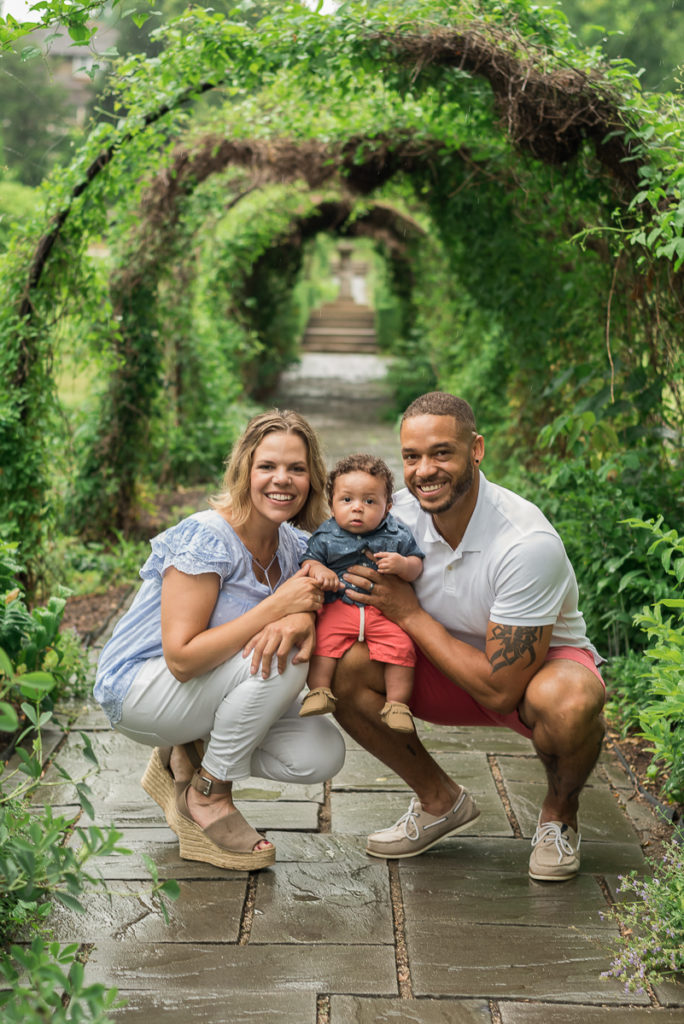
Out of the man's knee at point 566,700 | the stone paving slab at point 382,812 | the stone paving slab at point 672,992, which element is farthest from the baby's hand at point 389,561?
the stone paving slab at point 672,992

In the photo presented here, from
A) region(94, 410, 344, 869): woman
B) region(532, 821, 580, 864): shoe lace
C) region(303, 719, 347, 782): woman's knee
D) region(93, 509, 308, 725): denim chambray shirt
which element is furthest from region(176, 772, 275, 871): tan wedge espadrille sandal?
region(532, 821, 580, 864): shoe lace

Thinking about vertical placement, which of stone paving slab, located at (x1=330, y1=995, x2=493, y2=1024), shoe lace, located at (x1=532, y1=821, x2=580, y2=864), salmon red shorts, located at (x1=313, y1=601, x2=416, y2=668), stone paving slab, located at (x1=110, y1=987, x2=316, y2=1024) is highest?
salmon red shorts, located at (x1=313, y1=601, x2=416, y2=668)

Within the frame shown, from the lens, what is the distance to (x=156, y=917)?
2627 millimetres

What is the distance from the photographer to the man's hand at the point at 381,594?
2863 millimetres

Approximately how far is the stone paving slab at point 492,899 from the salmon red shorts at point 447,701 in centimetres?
42

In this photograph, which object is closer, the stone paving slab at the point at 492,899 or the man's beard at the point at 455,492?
the stone paving slab at the point at 492,899

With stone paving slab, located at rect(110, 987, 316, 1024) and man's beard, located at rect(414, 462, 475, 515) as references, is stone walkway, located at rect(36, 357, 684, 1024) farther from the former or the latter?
man's beard, located at rect(414, 462, 475, 515)

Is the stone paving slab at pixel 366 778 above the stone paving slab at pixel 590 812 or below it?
below

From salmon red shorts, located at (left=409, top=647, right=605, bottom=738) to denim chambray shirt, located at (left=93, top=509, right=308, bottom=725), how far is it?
53cm

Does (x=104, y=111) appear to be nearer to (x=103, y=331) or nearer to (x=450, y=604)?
(x=103, y=331)

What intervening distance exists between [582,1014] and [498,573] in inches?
42.8

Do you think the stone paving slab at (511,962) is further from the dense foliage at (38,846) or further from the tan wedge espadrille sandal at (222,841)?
the dense foliage at (38,846)

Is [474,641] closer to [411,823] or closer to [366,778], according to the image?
[411,823]

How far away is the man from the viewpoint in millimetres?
2729
